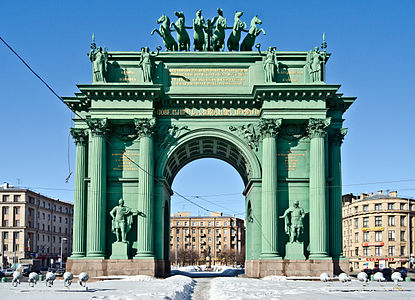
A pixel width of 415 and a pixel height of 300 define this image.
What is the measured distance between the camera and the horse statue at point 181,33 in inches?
1742

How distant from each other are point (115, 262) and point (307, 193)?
46.2 ft

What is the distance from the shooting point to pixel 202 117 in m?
42.6

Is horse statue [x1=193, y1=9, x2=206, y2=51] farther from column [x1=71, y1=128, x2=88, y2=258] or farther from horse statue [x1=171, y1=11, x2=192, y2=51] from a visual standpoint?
column [x1=71, y1=128, x2=88, y2=258]

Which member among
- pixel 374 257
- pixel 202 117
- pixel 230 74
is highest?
pixel 230 74

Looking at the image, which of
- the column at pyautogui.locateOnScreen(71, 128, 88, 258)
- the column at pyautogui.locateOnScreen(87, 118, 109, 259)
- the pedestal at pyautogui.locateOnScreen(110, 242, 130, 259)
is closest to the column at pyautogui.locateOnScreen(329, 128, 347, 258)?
the pedestal at pyautogui.locateOnScreen(110, 242, 130, 259)

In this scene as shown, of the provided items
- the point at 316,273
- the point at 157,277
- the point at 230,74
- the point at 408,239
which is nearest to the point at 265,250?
the point at 316,273

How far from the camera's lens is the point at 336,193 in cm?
4259

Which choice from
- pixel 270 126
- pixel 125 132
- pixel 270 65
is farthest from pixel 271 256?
pixel 125 132

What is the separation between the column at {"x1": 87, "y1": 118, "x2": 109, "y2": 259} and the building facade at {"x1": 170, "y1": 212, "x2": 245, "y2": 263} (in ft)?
382

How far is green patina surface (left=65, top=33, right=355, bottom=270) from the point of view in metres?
40.7

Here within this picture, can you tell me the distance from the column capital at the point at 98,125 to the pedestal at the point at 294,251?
14.9 m

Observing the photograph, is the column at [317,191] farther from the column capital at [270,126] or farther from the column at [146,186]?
the column at [146,186]

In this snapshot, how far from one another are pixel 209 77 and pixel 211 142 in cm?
483

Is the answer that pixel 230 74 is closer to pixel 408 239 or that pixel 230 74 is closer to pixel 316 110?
pixel 316 110
